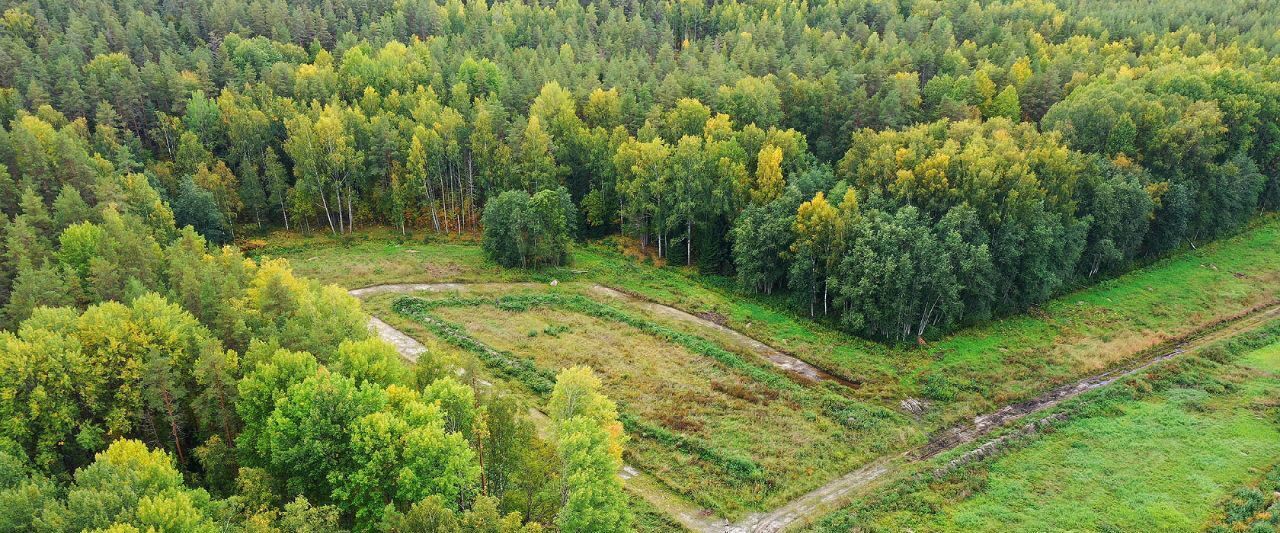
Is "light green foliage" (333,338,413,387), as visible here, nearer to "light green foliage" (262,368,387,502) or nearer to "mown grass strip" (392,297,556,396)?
"light green foliage" (262,368,387,502)

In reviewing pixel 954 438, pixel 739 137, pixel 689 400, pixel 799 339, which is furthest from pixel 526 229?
pixel 954 438

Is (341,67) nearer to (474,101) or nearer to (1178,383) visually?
(474,101)

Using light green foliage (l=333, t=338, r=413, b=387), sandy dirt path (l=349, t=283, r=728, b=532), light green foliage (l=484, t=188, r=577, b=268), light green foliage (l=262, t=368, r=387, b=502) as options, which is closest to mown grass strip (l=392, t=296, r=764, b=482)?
sandy dirt path (l=349, t=283, r=728, b=532)

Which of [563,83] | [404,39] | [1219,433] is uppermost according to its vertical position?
[404,39]

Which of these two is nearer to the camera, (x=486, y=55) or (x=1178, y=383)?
(x=1178, y=383)

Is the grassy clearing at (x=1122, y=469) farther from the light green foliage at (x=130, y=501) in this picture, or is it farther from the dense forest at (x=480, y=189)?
the light green foliage at (x=130, y=501)

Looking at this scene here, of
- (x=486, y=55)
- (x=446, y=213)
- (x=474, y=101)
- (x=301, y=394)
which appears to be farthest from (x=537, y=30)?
(x=301, y=394)

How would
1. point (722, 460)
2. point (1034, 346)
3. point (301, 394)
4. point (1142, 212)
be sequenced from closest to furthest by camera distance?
1. point (301, 394)
2. point (722, 460)
3. point (1034, 346)
4. point (1142, 212)
